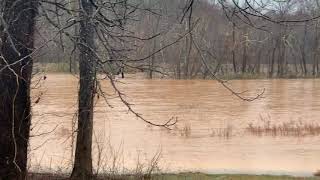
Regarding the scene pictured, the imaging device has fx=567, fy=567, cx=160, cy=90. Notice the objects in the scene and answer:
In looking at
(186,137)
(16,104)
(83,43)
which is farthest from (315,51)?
(83,43)

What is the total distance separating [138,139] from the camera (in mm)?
19766

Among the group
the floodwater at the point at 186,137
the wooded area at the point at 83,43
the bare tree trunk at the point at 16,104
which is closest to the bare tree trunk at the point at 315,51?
the floodwater at the point at 186,137

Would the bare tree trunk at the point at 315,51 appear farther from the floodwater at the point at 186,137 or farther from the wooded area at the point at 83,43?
the wooded area at the point at 83,43

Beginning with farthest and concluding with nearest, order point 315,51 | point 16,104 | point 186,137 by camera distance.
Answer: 1. point 315,51
2. point 186,137
3. point 16,104

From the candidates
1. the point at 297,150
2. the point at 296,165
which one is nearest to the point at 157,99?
the point at 297,150

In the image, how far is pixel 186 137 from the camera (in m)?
20.6

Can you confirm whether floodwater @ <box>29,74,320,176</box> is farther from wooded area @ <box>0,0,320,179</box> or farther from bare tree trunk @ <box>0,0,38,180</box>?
bare tree trunk @ <box>0,0,38,180</box>

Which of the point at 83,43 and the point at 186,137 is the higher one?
the point at 83,43

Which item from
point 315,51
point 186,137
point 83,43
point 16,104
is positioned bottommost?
point 186,137

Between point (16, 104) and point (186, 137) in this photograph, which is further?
point (186, 137)

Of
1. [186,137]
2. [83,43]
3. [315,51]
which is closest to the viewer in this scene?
[83,43]

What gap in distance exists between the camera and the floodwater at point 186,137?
14.5m

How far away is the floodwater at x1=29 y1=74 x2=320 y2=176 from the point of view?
14500 millimetres

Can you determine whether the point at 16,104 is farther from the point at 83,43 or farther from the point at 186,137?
the point at 186,137
